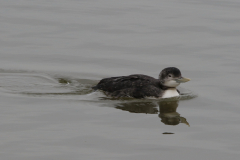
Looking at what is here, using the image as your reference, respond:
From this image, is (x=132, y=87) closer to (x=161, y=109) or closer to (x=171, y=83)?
(x=171, y=83)

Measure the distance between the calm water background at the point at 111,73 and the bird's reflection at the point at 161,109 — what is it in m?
0.07

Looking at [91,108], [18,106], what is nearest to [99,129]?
[91,108]

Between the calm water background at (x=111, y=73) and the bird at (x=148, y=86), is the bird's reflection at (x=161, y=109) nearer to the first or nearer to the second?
the calm water background at (x=111, y=73)

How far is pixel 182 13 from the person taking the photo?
1903 cm

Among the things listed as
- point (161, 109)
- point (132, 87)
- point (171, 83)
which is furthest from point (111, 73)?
point (161, 109)

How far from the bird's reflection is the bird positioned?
0.30m

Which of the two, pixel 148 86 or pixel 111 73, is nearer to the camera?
pixel 148 86

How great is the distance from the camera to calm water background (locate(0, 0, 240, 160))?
26.7 feet

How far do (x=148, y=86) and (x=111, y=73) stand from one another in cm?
199

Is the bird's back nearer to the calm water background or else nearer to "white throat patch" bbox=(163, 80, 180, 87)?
"white throat patch" bbox=(163, 80, 180, 87)

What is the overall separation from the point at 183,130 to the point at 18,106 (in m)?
3.36

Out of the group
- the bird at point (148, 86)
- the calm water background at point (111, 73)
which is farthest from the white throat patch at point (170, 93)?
the calm water background at point (111, 73)

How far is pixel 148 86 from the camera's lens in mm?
11258

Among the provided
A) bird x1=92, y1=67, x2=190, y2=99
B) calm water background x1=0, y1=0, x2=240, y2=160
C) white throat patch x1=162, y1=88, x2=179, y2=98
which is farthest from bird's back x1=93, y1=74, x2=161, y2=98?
calm water background x1=0, y1=0, x2=240, y2=160
